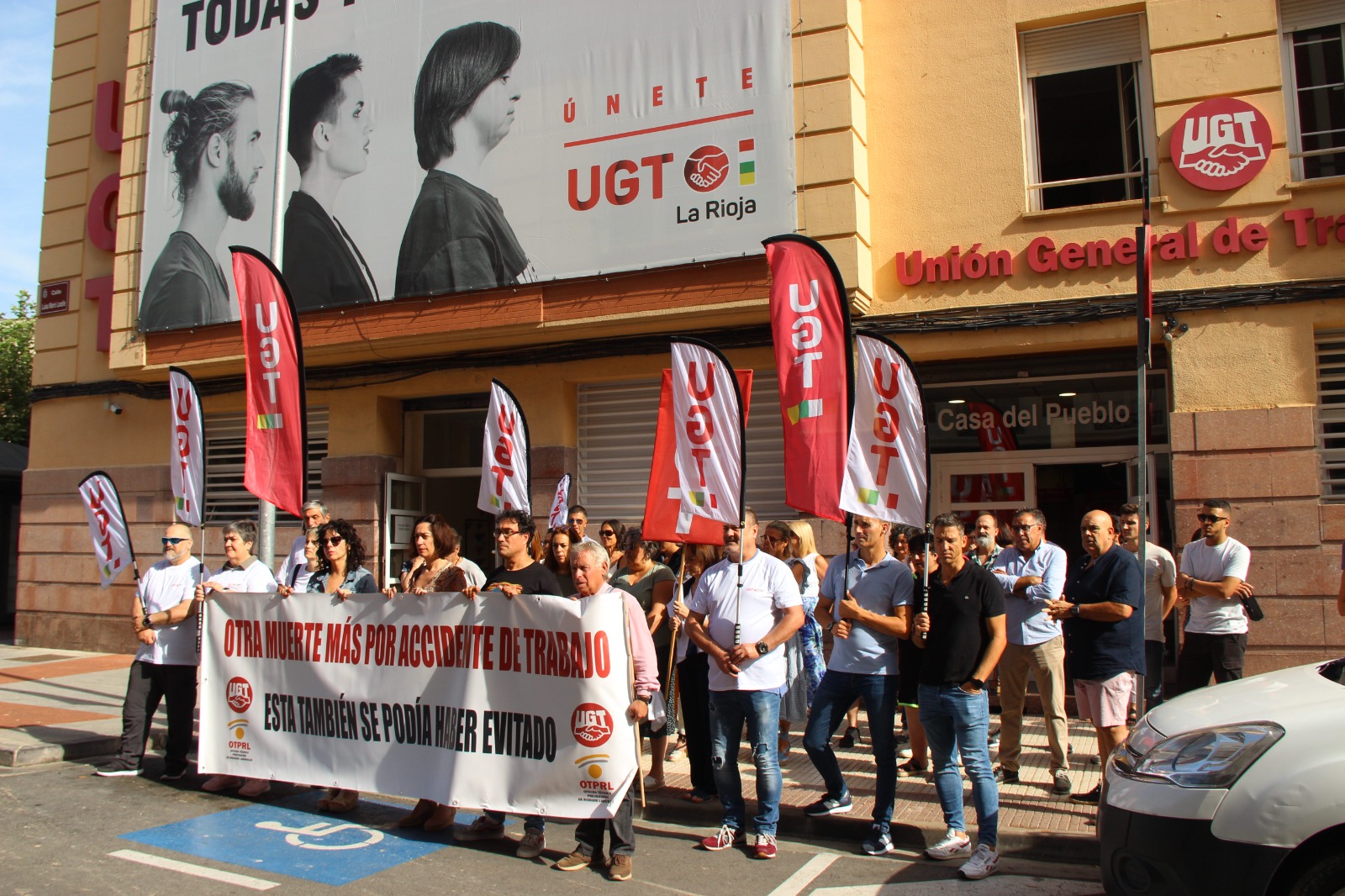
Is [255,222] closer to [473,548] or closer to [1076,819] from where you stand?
[473,548]

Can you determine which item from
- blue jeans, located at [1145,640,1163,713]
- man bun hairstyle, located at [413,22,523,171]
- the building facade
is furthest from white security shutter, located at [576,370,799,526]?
blue jeans, located at [1145,640,1163,713]

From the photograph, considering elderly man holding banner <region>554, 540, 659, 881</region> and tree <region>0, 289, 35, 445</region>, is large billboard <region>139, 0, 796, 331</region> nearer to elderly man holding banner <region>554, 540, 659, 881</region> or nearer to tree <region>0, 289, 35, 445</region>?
elderly man holding banner <region>554, 540, 659, 881</region>

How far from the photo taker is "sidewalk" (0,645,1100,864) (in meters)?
5.84

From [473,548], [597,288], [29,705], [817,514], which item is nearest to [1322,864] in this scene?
[817,514]

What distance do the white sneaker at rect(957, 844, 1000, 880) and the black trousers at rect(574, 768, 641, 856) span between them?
1.76 metres

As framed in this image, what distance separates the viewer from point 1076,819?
6.05 metres

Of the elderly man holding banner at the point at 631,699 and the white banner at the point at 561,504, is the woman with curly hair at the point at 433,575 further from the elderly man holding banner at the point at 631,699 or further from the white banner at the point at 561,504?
the white banner at the point at 561,504

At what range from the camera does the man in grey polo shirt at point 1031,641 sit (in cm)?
698

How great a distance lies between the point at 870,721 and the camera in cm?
586

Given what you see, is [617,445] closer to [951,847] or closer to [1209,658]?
[1209,658]

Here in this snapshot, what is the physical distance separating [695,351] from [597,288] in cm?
465

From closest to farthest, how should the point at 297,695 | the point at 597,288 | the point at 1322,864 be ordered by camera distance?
the point at 1322,864 < the point at 297,695 < the point at 597,288

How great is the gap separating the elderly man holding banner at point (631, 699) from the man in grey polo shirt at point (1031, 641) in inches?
108

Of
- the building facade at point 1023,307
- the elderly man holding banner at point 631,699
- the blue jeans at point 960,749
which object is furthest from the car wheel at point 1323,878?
the building facade at point 1023,307
